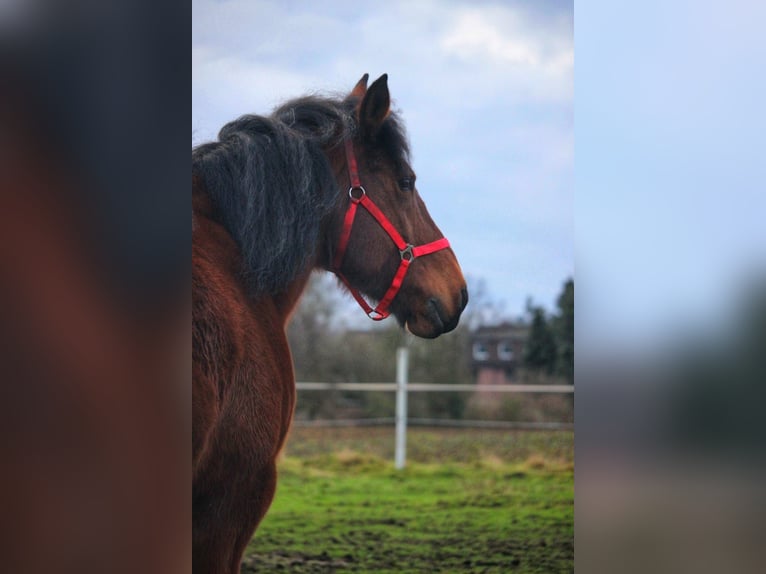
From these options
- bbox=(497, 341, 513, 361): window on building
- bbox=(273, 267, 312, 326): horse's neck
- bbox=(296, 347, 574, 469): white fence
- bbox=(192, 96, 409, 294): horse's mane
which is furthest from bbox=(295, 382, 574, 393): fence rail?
bbox=(192, 96, 409, 294): horse's mane

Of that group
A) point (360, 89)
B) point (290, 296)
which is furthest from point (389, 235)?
point (360, 89)

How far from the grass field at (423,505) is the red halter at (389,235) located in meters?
1.12

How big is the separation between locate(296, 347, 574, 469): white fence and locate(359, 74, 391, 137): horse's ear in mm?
1240

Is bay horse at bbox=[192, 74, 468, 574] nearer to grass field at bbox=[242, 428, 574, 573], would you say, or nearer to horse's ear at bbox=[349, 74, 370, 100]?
horse's ear at bbox=[349, 74, 370, 100]

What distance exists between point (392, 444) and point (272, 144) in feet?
6.84

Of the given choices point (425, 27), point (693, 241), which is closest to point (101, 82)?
point (425, 27)

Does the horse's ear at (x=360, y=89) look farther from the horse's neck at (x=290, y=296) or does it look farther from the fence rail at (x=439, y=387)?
the fence rail at (x=439, y=387)

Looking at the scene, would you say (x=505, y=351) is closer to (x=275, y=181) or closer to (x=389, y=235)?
(x=389, y=235)

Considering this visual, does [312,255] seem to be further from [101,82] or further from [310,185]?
[101,82]

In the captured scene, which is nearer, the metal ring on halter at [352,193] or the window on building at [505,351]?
the metal ring on halter at [352,193]

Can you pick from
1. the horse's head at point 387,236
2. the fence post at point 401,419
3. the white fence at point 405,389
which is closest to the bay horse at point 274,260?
the horse's head at point 387,236

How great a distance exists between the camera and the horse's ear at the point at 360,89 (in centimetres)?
210

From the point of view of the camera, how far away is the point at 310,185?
1.97 metres

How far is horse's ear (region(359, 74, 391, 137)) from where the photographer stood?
78.1 inches
